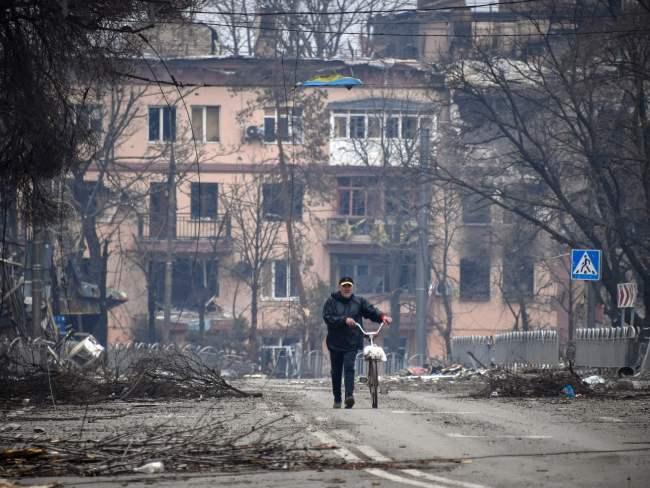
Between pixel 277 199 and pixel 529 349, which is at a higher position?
pixel 277 199

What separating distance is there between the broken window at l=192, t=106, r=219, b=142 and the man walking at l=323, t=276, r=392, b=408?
178 feet

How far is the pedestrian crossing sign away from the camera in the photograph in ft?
114

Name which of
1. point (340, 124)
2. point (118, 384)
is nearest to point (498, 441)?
point (118, 384)

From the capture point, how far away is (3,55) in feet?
55.2

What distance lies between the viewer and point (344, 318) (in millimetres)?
17719

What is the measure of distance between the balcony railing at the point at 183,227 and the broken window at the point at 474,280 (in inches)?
488

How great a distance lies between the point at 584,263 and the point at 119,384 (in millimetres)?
16194

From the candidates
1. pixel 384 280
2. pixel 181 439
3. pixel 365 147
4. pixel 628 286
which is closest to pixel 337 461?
pixel 181 439

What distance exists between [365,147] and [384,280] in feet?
26.9

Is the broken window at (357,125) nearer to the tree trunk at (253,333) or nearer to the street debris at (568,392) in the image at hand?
the tree trunk at (253,333)

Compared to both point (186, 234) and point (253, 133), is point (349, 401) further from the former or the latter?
point (253, 133)

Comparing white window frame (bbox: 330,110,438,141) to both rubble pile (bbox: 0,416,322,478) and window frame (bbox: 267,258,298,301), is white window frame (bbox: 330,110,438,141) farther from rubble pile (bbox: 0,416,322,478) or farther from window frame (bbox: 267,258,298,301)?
rubble pile (bbox: 0,416,322,478)

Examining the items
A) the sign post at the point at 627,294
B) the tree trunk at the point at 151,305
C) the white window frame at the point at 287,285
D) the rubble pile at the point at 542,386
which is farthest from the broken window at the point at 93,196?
the rubble pile at the point at 542,386

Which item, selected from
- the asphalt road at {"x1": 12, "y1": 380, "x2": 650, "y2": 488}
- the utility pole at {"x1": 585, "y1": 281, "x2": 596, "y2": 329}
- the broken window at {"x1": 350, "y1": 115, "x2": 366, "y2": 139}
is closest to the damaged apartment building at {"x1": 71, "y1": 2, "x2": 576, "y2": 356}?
the broken window at {"x1": 350, "y1": 115, "x2": 366, "y2": 139}
